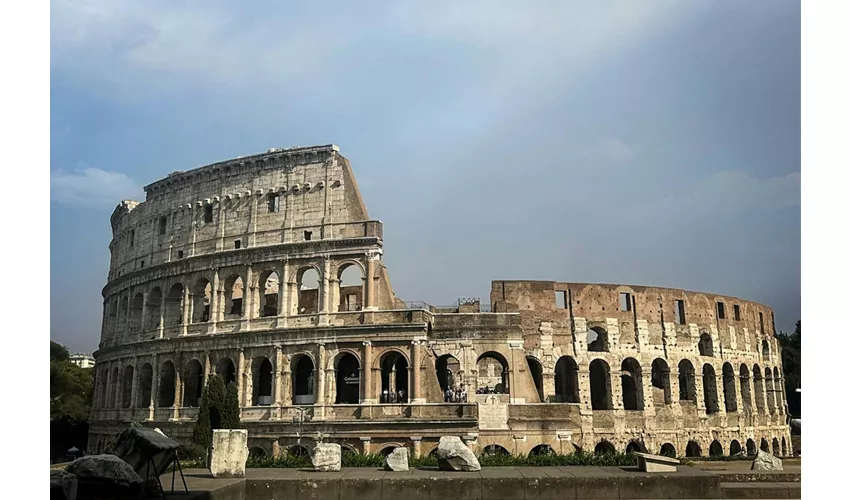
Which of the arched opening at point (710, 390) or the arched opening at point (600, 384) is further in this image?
the arched opening at point (710, 390)

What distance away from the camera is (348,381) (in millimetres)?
28031

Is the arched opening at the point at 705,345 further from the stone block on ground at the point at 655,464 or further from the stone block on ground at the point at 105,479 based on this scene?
the stone block on ground at the point at 105,479

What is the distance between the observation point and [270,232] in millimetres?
28281

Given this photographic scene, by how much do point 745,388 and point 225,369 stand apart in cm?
2513

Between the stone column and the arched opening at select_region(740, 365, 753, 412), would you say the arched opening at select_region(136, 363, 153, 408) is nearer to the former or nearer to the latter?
the stone column

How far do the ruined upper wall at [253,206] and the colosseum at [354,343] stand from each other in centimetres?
7

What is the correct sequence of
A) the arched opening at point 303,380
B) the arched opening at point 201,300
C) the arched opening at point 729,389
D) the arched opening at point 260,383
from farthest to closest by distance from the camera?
the arched opening at point 729,389 < the arched opening at point 201,300 < the arched opening at point 260,383 < the arched opening at point 303,380

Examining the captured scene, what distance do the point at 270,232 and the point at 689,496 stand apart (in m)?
20.5

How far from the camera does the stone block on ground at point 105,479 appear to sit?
8836 millimetres

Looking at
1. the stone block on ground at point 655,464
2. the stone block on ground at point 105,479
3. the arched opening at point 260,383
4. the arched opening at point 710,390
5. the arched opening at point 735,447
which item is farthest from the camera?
the arched opening at point 710,390

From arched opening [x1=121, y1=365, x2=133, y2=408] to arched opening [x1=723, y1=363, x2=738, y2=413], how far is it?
2731 centimetres

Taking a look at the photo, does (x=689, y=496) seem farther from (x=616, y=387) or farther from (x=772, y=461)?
(x=616, y=387)

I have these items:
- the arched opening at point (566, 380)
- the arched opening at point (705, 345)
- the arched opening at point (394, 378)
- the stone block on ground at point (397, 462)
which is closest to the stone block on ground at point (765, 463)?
the stone block on ground at point (397, 462)

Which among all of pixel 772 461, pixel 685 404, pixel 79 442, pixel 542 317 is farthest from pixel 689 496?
pixel 79 442
